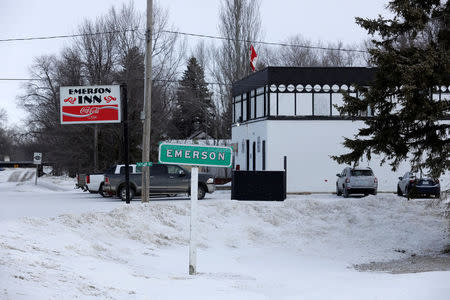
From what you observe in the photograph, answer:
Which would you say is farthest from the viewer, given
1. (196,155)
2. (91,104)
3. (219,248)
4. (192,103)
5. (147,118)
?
(192,103)

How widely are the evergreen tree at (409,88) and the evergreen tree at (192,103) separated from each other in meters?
55.7

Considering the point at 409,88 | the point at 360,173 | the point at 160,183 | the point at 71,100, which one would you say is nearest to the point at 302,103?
the point at 360,173

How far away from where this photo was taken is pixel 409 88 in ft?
53.1

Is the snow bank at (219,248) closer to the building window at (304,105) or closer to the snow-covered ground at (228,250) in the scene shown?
the snow-covered ground at (228,250)

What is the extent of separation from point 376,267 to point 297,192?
86.6 ft

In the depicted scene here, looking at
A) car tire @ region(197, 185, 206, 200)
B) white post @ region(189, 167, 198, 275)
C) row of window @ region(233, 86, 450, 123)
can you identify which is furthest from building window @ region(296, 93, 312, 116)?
white post @ region(189, 167, 198, 275)

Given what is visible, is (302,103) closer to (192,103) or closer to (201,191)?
(201,191)

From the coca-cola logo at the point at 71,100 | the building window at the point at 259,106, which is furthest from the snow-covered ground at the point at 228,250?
the building window at the point at 259,106

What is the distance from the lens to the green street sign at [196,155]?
12.3 m

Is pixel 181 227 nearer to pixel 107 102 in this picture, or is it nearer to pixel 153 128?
pixel 107 102

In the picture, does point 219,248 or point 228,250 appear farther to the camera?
point 219,248

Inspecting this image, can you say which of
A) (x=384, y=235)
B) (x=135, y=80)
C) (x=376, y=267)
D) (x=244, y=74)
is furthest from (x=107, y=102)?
(x=244, y=74)

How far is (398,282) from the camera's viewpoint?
1134 cm

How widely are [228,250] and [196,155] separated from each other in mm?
7289
